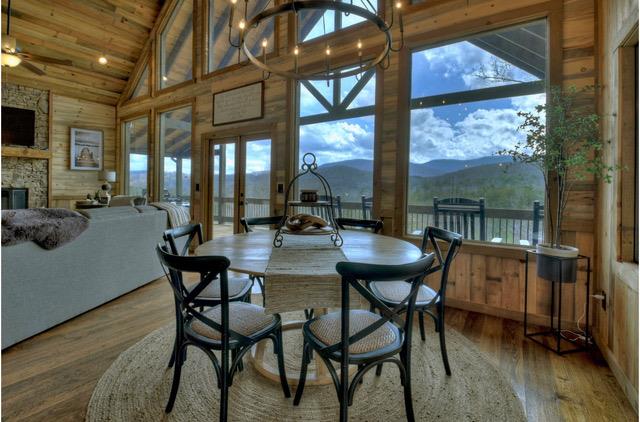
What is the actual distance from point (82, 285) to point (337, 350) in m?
2.55

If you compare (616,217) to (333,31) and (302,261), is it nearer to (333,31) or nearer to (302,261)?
(302,261)

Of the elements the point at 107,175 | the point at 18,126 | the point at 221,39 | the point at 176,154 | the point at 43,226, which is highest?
the point at 221,39

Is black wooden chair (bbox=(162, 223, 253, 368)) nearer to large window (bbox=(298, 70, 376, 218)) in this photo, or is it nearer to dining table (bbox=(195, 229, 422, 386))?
dining table (bbox=(195, 229, 422, 386))

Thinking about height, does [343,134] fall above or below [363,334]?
above

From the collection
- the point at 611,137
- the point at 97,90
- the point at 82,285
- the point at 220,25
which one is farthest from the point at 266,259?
the point at 97,90

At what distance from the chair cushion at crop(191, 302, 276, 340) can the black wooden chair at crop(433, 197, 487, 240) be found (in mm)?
2335

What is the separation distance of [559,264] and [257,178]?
12.5ft

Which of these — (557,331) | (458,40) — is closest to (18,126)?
(458,40)

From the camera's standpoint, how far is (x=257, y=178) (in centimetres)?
489

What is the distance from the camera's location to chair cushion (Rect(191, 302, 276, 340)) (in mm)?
1540

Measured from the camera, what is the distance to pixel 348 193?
160 inches

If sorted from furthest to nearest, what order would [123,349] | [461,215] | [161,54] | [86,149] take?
[86,149] < [161,54] < [461,215] < [123,349]

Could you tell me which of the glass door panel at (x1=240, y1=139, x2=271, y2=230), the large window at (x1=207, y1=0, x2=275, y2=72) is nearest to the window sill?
the glass door panel at (x1=240, y1=139, x2=271, y2=230)

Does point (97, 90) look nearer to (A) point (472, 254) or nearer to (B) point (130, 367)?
(B) point (130, 367)
